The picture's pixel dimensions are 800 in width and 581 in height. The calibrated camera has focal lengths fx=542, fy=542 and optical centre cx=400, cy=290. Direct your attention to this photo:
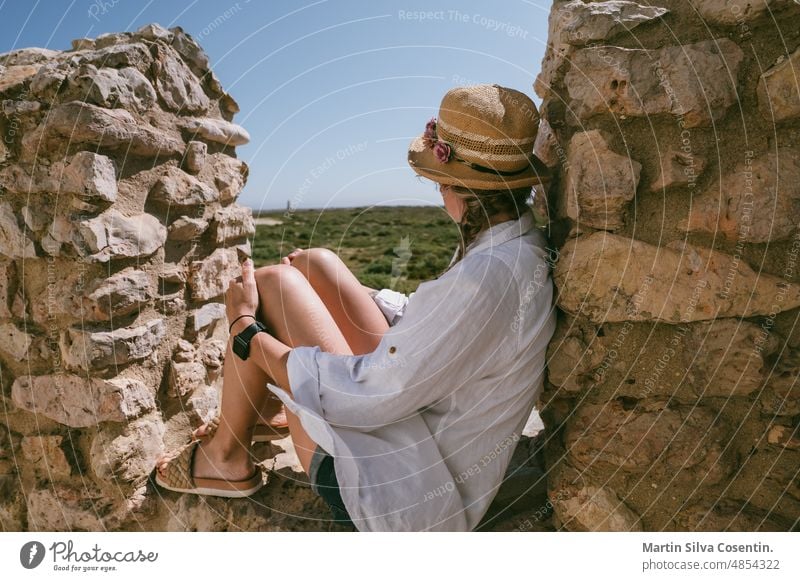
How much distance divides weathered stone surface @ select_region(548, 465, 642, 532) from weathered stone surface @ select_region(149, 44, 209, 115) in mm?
1939

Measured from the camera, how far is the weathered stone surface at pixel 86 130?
1791 mm

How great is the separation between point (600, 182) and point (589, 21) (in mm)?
434

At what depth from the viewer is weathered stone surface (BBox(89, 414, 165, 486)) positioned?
1.89 metres

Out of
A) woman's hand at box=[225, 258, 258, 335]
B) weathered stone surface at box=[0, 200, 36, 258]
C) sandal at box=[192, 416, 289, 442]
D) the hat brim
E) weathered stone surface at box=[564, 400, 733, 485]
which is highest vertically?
the hat brim

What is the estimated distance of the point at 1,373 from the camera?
2.02 meters

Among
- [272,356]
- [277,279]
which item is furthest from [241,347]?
[277,279]

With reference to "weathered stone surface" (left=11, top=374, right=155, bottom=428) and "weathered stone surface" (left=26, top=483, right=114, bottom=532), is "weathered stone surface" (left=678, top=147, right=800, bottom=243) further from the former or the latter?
"weathered stone surface" (left=26, top=483, right=114, bottom=532)

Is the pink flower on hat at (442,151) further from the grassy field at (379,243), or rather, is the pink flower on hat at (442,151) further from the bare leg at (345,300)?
the grassy field at (379,243)

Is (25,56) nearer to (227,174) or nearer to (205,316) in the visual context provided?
(227,174)

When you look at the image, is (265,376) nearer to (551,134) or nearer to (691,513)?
(551,134)

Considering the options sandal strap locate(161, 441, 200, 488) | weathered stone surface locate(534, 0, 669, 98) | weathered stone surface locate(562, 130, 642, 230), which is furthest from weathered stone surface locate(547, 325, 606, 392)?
sandal strap locate(161, 441, 200, 488)

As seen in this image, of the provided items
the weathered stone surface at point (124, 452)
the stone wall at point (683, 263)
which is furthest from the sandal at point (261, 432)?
the stone wall at point (683, 263)
